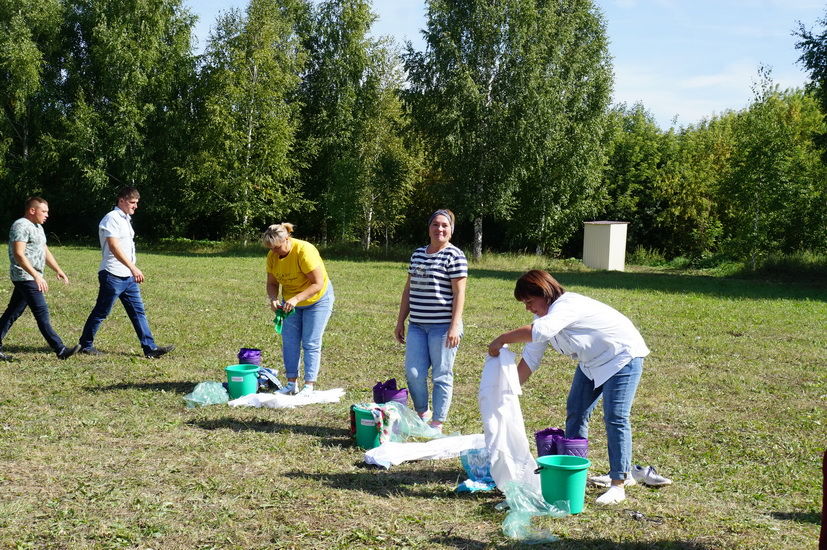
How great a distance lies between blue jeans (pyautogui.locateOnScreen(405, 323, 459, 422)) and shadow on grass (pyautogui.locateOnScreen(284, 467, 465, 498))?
83 cm

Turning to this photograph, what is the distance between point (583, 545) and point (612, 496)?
73 centimetres

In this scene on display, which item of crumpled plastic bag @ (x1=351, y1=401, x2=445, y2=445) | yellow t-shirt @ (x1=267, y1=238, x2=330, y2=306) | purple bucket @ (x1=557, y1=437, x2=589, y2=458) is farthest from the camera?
yellow t-shirt @ (x1=267, y1=238, x2=330, y2=306)

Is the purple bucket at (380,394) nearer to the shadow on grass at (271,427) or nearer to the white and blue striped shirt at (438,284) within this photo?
the shadow on grass at (271,427)

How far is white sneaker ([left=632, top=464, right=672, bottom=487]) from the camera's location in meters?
5.41

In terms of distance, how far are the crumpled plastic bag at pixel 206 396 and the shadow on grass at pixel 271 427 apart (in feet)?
1.76

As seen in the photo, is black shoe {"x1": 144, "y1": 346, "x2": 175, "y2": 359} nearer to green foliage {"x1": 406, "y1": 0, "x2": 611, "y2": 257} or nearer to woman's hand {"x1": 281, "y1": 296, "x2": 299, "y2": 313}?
woman's hand {"x1": 281, "y1": 296, "x2": 299, "y2": 313}

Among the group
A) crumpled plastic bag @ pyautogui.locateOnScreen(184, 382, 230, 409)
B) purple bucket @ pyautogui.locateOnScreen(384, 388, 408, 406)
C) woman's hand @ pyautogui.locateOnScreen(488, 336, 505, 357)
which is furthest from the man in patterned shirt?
woman's hand @ pyautogui.locateOnScreen(488, 336, 505, 357)

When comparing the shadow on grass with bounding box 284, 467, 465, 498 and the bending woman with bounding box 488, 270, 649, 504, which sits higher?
the bending woman with bounding box 488, 270, 649, 504

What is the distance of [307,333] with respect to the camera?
294 inches

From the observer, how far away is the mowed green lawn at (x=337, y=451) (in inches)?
179

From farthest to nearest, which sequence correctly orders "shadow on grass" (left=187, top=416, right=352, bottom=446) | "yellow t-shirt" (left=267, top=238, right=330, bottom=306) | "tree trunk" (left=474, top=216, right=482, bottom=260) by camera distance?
"tree trunk" (left=474, top=216, right=482, bottom=260) < "yellow t-shirt" (left=267, top=238, right=330, bottom=306) < "shadow on grass" (left=187, top=416, right=352, bottom=446)

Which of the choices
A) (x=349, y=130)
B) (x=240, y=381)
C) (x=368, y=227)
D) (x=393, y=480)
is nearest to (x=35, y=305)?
(x=240, y=381)

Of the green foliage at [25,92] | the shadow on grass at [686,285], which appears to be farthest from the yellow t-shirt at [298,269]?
the green foliage at [25,92]

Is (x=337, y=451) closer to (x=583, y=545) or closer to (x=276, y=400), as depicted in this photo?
(x=276, y=400)
